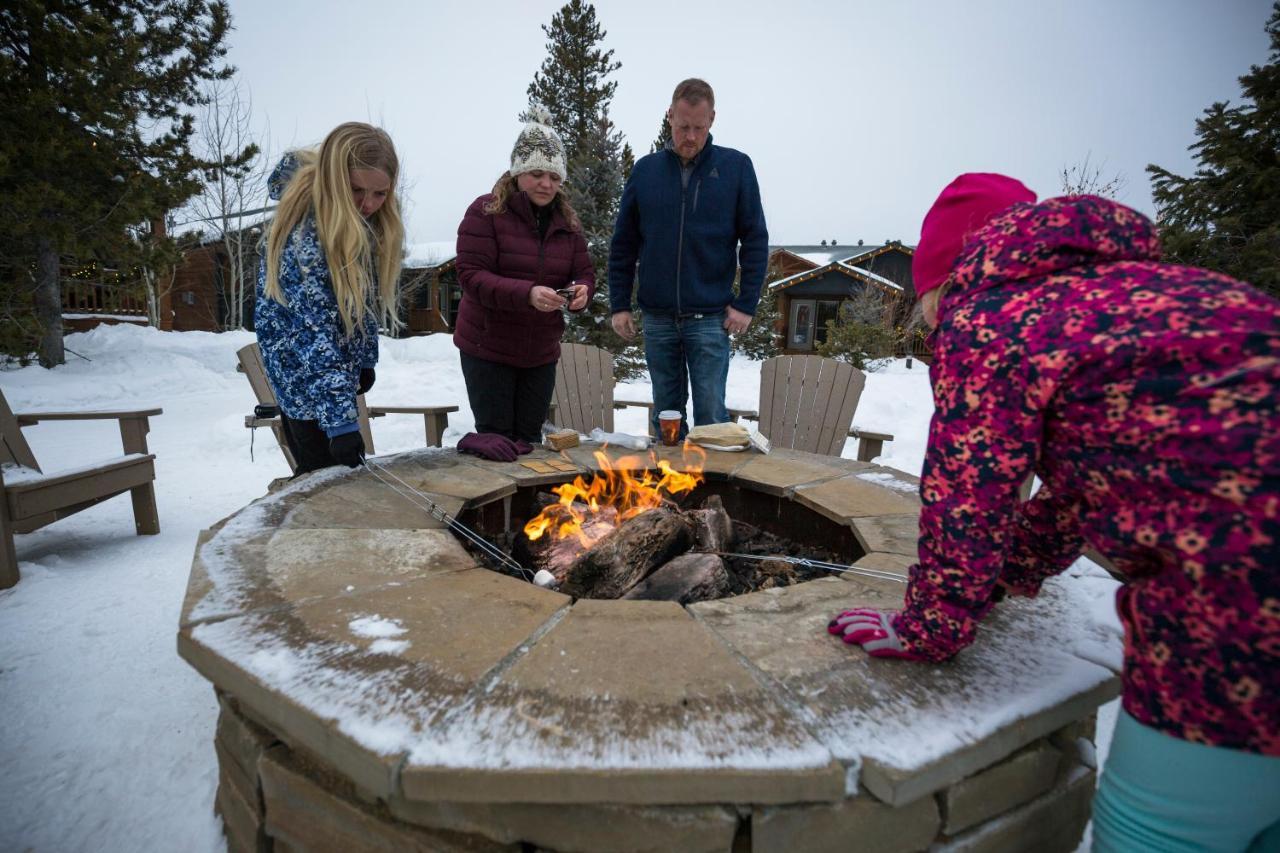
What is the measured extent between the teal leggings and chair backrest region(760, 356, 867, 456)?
3.18 meters

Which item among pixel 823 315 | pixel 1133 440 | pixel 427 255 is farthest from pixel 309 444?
pixel 823 315

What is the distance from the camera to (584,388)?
4621 millimetres

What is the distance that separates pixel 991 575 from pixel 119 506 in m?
5.22

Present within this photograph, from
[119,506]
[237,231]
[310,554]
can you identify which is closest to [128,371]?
[119,506]

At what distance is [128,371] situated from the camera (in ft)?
30.5

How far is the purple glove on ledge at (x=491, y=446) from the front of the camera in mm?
2867

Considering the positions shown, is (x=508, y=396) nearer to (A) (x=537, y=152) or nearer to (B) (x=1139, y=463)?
(A) (x=537, y=152)

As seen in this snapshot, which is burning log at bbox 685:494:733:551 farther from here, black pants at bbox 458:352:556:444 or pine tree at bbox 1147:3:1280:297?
pine tree at bbox 1147:3:1280:297

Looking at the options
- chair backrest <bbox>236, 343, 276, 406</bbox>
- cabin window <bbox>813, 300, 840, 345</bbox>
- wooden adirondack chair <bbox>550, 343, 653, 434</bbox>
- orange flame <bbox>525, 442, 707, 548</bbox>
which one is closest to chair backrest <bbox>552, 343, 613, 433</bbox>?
wooden adirondack chair <bbox>550, 343, 653, 434</bbox>

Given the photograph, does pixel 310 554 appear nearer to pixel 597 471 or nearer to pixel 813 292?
pixel 597 471

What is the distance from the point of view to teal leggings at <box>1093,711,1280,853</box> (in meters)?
0.90

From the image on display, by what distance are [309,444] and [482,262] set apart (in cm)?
114

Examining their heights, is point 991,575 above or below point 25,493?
above

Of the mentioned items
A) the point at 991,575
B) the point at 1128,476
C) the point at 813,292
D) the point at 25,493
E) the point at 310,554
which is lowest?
the point at 25,493
